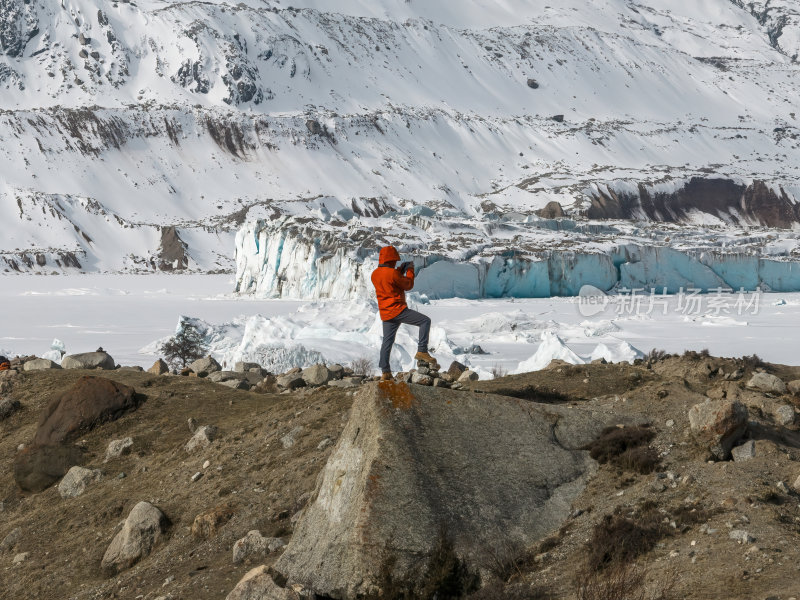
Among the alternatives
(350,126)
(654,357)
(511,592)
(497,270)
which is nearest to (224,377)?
(654,357)

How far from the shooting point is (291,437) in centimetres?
930

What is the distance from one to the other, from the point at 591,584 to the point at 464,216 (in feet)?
192

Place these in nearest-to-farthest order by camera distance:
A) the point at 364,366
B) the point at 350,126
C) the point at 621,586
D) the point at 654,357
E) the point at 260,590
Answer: the point at 621,586, the point at 260,590, the point at 654,357, the point at 364,366, the point at 350,126

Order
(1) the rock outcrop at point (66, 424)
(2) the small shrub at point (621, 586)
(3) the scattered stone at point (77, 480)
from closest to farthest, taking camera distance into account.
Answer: (2) the small shrub at point (621, 586), (3) the scattered stone at point (77, 480), (1) the rock outcrop at point (66, 424)

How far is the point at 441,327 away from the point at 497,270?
58.9 ft

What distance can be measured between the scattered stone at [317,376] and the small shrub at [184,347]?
10383 millimetres

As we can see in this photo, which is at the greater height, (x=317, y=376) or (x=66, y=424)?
(x=317, y=376)

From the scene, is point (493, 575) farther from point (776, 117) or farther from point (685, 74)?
point (685, 74)

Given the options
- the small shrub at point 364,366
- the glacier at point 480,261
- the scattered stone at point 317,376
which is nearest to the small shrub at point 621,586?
the scattered stone at point 317,376

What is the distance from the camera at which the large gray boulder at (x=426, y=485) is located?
602 centimetres

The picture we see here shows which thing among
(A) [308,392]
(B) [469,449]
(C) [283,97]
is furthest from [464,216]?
(C) [283,97]

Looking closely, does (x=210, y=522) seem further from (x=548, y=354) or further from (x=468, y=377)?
(x=548, y=354)

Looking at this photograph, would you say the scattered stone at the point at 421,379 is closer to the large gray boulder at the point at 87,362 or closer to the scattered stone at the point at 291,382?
the scattered stone at the point at 291,382

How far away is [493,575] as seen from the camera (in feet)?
19.7
